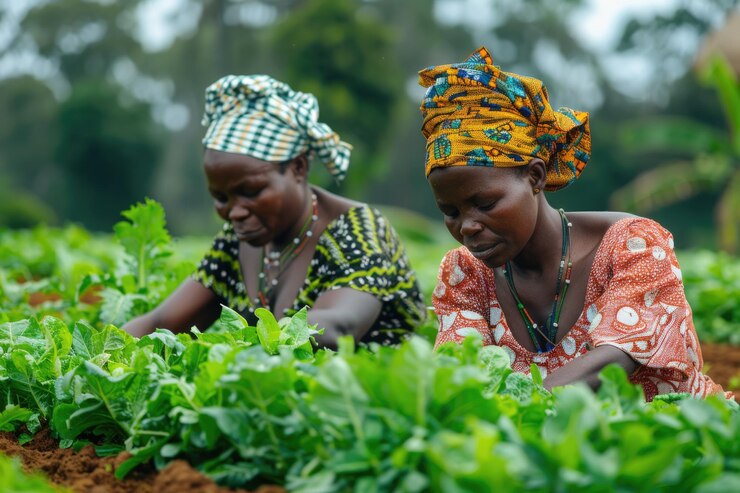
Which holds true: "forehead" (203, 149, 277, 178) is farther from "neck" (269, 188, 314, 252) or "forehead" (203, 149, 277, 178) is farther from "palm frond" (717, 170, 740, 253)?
"palm frond" (717, 170, 740, 253)

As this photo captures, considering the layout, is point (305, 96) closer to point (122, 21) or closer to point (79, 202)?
point (79, 202)

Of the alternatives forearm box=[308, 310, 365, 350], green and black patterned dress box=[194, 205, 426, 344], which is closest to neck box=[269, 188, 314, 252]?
green and black patterned dress box=[194, 205, 426, 344]

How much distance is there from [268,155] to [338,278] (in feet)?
1.84

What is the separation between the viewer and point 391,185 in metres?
39.0

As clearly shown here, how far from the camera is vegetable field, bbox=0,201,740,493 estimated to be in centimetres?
165

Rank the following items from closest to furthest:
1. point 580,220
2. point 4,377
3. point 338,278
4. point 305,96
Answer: point 4,377
point 580,220
point 338,278
point 305,96

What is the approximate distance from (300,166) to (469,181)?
54.6 inches

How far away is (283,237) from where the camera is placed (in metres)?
4.00

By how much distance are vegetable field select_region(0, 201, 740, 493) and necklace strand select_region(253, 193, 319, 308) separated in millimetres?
1288

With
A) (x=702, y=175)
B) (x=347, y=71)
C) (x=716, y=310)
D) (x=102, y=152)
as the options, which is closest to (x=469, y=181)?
(x=716, y=310)

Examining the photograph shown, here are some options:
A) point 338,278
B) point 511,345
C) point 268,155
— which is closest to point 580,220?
point 511,345

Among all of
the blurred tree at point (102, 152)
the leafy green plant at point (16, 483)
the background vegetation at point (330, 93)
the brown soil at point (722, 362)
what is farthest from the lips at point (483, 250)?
the blurred tree at point (102, 152)

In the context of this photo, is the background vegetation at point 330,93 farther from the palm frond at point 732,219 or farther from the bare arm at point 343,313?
the bare arm at point 343,313

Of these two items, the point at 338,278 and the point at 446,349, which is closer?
the point at 446,349
